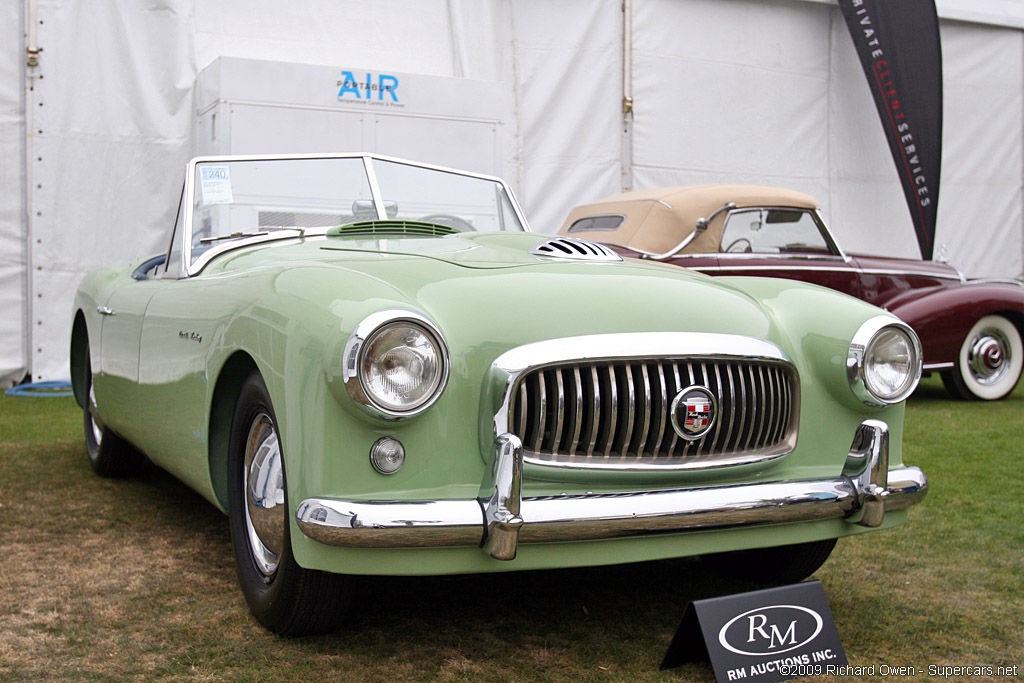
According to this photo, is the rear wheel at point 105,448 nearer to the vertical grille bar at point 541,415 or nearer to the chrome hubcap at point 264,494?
the chrome hubcap at point 264,494

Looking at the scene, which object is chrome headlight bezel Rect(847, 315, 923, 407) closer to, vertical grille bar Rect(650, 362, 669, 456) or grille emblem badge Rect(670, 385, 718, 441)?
grille emblem badge Rect(670, 385, 718, 441)

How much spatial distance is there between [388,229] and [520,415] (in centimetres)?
145

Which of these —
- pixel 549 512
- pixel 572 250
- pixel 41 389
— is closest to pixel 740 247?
pixel 572 250

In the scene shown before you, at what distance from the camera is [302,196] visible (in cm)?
354

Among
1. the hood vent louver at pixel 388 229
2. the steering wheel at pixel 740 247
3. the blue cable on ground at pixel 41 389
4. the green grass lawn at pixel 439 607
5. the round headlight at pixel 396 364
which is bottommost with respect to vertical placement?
the blue cable on ground at pixel 41 389

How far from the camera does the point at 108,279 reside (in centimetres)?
409

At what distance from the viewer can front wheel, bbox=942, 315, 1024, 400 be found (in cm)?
707

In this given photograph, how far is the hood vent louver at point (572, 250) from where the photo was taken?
2.75 meters

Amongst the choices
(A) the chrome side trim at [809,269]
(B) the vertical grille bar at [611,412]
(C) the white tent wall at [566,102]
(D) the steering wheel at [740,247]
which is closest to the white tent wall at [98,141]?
(C) the white tent wall at [566,102]

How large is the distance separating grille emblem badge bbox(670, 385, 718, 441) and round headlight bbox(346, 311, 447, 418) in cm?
52

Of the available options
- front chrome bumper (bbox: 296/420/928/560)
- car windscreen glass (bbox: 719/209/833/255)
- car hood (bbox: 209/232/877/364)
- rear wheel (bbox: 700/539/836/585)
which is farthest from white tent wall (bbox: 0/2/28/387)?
front chrome bumper (bbox: 296/420/928/560)

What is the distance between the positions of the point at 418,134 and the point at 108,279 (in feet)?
13.6

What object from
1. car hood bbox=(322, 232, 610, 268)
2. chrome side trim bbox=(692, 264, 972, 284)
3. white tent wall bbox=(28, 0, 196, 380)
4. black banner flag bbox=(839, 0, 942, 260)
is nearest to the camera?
car hood bbox=(322, 232, 610, 268)

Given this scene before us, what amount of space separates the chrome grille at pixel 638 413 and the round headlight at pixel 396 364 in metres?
0.18
